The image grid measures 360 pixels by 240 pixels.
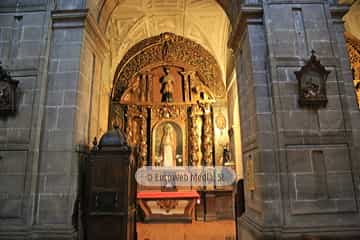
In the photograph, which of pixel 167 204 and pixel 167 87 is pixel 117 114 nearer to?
pixel 167 87

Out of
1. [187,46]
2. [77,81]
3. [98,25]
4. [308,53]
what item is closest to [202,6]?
[187,46]

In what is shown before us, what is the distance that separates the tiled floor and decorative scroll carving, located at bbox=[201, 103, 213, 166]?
8.04 ft

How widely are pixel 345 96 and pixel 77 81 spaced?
4647mm

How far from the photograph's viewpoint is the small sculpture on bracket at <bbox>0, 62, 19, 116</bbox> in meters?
4.41

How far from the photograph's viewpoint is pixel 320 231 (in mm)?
3906

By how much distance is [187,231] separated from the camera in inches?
293

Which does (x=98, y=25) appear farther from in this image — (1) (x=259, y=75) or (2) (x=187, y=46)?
(2) (x=187, y=46)

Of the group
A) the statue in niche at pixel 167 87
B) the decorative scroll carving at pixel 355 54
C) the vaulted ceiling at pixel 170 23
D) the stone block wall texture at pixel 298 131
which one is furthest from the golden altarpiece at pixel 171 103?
the stone block wall texture at pixel 298 131

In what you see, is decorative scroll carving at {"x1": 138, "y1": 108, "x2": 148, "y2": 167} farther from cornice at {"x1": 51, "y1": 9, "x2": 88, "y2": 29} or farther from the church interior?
cornice at {"x1": 51, "y1": 9, "x2": 88, "y2": 29}

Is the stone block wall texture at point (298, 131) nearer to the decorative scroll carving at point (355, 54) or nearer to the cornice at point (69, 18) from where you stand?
the cornice at point (69, 18)

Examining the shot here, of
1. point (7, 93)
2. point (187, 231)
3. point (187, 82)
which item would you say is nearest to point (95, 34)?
point (7, 93)

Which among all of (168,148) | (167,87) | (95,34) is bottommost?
(168,148)

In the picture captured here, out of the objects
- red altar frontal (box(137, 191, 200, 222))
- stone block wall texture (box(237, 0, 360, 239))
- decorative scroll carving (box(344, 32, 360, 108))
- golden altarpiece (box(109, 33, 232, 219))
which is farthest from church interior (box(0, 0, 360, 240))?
decorative scroll carving (box(344, 32, 360, 108))

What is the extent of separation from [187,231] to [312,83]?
5332 millimetres
